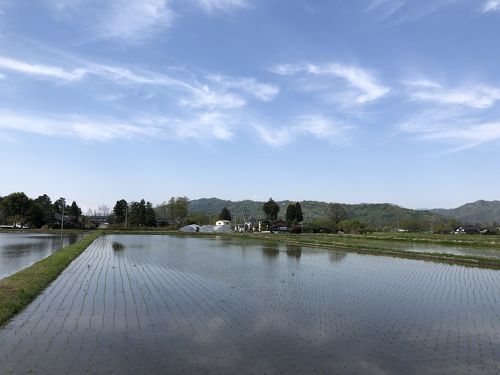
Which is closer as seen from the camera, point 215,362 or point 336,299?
point 215,362

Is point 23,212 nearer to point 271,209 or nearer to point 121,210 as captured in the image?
point 121,210

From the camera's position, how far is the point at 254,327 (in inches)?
375

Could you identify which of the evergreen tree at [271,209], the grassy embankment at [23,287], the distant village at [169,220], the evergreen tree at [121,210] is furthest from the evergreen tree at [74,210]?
the grassy embankment at [23,287]

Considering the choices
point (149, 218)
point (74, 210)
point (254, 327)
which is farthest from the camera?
point (74, 210)

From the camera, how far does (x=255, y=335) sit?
29.0 ft

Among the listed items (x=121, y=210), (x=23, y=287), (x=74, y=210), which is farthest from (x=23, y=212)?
Result: (x=23, y=287)

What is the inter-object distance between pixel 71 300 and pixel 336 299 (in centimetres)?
784

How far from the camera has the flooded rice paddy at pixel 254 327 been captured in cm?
713

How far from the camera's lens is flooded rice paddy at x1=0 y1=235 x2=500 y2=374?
7.13 metres

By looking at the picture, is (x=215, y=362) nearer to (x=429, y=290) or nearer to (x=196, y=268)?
(x=429, y=290)

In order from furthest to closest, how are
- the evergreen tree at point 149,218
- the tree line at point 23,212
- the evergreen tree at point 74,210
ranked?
the evergreen tree at point 74,210 → the evergreen tree at point 149,218 → the tree line at point 23,212

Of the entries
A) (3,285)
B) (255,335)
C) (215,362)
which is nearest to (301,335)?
(255,335)

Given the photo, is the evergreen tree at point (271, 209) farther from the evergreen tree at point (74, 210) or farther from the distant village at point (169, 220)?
the evergreen tree at point (74, 210)

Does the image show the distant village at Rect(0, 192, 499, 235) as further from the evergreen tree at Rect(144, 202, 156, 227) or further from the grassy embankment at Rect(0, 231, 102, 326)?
the grassy embankment at Rect(0, 231, 102, 326)
